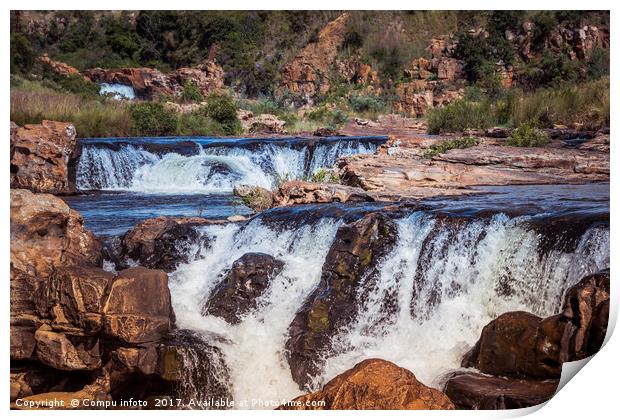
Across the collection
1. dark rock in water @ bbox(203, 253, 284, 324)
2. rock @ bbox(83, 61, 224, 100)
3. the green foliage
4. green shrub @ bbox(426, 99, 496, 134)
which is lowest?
dark rock in water @ bbox(203, 253, 284, 324)

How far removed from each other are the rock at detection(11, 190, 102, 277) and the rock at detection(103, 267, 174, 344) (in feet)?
1.49

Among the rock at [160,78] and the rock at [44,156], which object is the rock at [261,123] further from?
the rock at [44,156]

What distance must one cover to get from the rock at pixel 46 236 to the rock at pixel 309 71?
5.76ft

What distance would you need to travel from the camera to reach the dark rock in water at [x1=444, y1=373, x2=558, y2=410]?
4352 mm

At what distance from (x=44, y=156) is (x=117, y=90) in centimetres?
68

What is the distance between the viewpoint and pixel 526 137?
5.69 meters

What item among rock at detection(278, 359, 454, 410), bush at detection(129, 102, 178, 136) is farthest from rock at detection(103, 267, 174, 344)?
bush at detection(129, 102, 178, 136)

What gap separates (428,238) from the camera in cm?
529

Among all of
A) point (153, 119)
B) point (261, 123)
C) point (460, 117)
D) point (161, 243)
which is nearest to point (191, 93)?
point (153, 119)

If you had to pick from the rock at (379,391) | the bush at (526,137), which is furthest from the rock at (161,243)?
the bush at (526,137)

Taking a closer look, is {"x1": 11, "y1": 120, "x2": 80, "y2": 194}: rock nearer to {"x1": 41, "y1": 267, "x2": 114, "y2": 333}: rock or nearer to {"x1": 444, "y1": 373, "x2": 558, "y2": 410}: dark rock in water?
{"x1": 41, "y1": 267, "x2": 114, "y2": 333}: rock

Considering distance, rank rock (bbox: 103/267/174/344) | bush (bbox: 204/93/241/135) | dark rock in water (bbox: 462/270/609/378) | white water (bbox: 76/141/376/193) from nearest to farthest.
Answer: dark rock in water (bbox: 462/270/609/378)
rock (bbox: 103/267/174/344)
bush (bbox: 204/93/241/135)
white water (bbox: 76/141/376/193)

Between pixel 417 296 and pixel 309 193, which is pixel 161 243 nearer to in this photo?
pixel 309 193

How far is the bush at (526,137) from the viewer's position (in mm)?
5641
